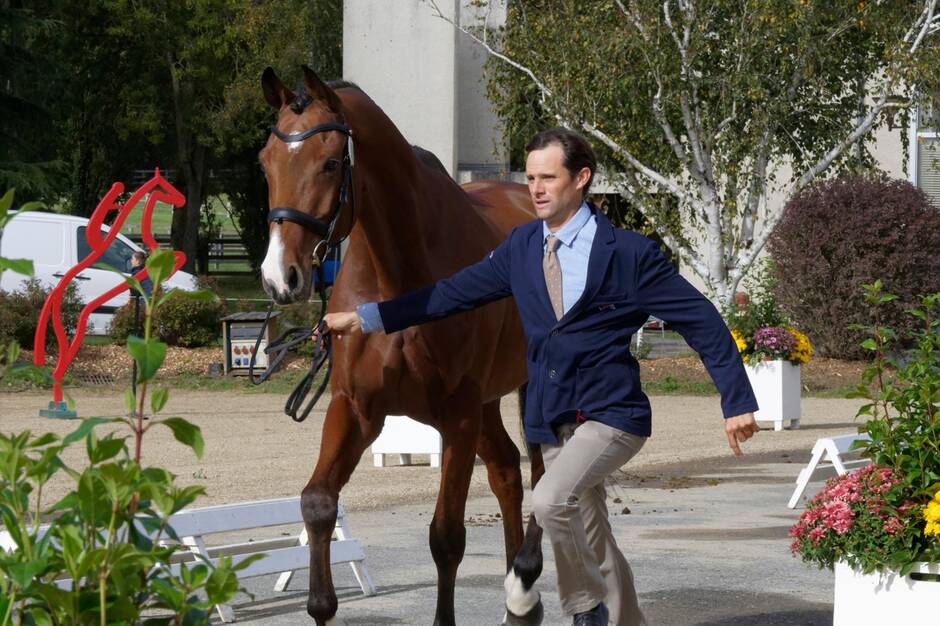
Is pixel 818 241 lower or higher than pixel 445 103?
lower

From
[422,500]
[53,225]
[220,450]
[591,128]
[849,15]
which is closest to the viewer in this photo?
[422,500]

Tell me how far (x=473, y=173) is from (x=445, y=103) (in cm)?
122

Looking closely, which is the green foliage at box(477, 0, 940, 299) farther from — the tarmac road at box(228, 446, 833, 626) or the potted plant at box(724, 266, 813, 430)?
the tarmac road at box(228, 446, 833, 626)

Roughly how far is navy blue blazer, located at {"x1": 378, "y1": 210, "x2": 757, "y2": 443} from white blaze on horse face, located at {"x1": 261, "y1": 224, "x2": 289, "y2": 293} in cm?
90

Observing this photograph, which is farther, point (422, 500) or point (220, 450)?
point (220, 450)

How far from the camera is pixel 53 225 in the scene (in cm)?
2342

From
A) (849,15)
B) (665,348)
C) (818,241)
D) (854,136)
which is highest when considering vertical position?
(849,15)

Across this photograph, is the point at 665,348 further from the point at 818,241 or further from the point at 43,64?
the point at 43,64

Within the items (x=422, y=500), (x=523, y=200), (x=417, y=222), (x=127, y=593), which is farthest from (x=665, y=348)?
(x=127, y=593)

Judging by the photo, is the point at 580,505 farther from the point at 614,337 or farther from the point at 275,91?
the point at 275,91

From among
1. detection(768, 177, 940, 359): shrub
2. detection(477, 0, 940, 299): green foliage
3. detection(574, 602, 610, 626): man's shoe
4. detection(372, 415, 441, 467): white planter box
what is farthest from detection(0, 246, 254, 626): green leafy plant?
detection(768, 177, 940, 359): shrub

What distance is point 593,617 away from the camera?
529 cm

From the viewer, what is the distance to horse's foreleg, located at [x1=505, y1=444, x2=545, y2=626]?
6395mm

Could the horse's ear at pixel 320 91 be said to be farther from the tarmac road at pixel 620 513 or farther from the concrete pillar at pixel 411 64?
the concrete pillar at pixel 411 64
